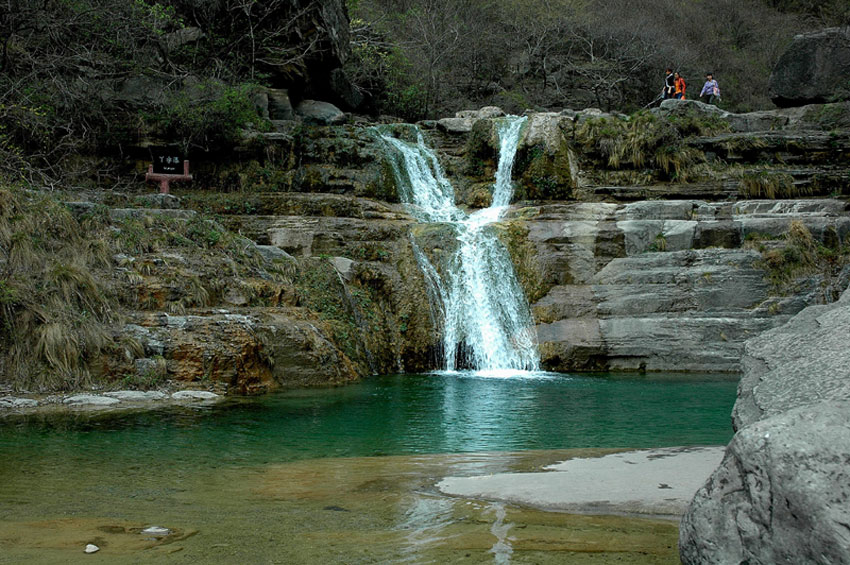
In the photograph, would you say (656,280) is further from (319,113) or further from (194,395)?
(319,113)

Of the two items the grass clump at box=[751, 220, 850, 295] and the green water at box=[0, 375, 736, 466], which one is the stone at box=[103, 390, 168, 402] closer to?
the green water at box=[0, 375, 736, 466]

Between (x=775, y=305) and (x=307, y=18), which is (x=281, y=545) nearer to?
(x=775, y=305)

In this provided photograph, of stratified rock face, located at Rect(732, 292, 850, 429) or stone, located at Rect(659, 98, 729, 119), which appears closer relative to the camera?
stratified rock face, located at Rect(732, 292, 850, 429)

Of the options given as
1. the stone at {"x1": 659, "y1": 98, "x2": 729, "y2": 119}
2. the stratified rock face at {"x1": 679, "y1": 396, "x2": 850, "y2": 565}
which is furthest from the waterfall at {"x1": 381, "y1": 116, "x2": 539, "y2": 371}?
the stratified rock face at {"x1": 679, "y1": 396, "x2": 850, "y2": 565}

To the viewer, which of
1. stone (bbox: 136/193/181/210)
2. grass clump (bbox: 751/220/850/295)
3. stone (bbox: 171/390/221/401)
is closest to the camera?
stone (bbox: 171/390/221/401)

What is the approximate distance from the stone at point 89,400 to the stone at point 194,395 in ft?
2.38

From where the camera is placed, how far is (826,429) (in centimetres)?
248

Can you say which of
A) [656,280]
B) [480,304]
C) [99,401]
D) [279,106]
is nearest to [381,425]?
[99,401]

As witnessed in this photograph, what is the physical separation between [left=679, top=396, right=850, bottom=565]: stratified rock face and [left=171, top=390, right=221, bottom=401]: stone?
296 inches

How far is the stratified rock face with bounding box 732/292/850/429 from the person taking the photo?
309 centimetres

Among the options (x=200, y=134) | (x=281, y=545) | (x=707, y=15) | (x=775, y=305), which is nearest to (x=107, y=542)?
(x=281, y=545)

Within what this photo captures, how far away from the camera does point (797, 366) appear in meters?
3.46

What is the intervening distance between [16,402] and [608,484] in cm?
698

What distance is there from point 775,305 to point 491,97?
71.4 ft
